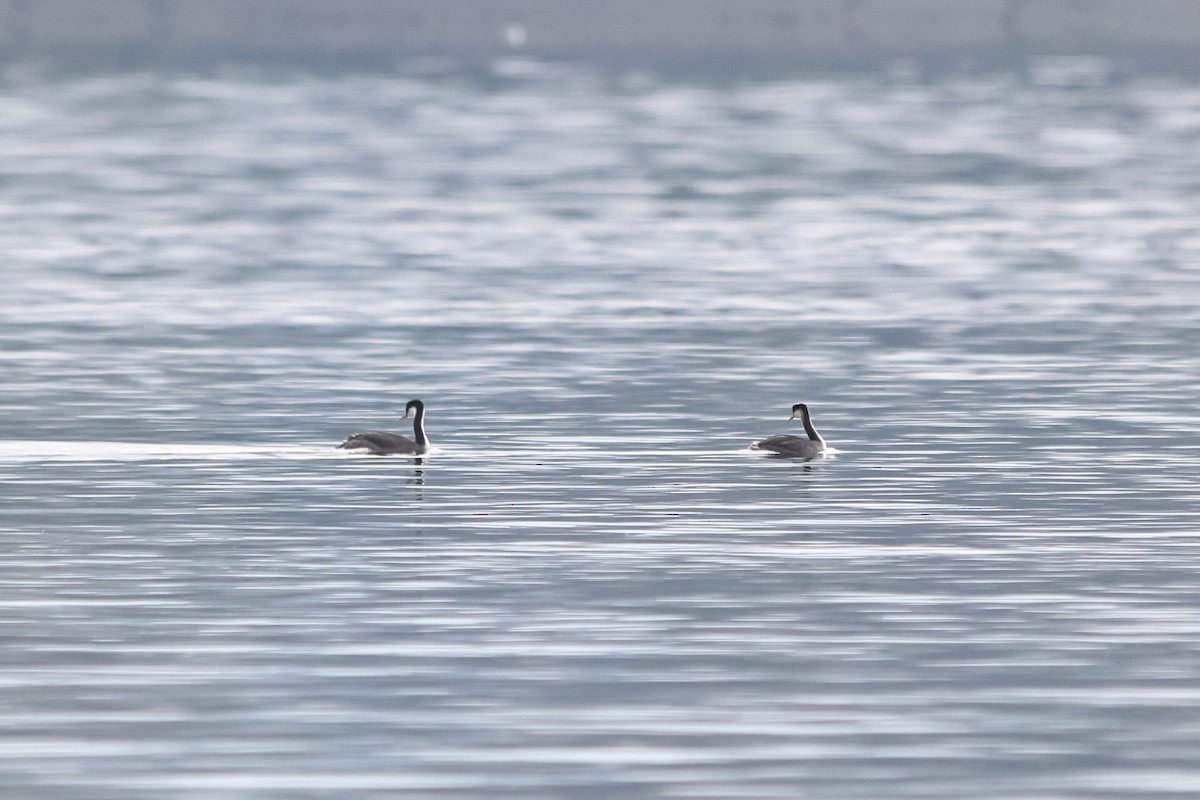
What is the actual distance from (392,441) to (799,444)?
3765 mm

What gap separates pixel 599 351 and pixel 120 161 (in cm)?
4898

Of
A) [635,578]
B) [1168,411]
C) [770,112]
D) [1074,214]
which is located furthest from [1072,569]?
[770,112]

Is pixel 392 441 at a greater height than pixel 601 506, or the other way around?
pixel 392 441

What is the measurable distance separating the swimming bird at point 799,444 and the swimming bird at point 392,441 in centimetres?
313

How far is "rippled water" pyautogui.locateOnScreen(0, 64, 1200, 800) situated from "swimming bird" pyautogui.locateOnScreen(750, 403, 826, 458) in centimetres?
16

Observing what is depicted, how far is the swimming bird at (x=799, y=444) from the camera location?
93.0 feet

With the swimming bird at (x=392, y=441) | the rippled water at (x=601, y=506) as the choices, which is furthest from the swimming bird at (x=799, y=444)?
the swimming bird at (x=392, y=441)

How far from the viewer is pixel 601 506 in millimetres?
25188

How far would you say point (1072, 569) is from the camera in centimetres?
2206

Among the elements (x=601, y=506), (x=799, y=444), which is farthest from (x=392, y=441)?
(x=601, y=506)

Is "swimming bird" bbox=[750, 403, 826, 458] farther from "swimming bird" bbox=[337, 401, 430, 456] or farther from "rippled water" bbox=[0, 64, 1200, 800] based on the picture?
"swimming bird" bbox=[337, 401, 430, 456]

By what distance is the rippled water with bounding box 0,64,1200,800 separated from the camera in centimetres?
1670

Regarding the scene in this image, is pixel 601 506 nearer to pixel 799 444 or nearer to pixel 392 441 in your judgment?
pixel 799 444

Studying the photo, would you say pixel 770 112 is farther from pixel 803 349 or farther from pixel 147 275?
pixel 803 349
